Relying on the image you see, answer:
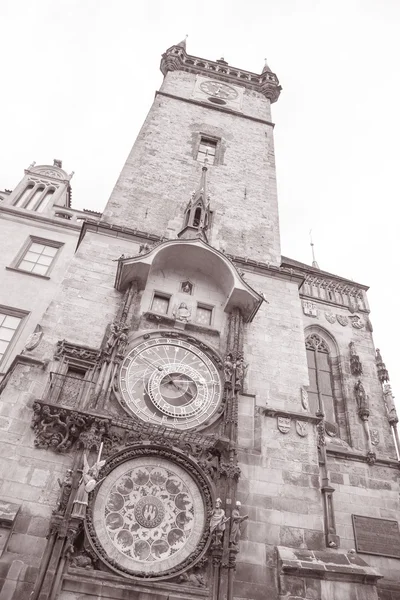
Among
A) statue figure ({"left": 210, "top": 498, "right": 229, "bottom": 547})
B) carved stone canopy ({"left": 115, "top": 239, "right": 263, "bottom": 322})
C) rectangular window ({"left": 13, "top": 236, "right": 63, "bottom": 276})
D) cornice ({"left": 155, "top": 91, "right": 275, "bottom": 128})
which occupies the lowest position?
statue figure ({"left": 210, "top": 498, "right": 229, "bottom": 547})

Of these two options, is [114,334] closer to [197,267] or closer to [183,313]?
[183,313]

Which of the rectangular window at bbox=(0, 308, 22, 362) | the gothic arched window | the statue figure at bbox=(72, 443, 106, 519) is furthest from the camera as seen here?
the gothic arched window

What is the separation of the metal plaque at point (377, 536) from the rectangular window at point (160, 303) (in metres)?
6.40

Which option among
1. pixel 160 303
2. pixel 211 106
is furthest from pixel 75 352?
pixel 211 106

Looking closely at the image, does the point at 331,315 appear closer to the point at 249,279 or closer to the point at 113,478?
the point at 249,279

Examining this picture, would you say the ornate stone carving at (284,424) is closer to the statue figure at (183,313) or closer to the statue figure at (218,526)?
the statue figure at (218,526)

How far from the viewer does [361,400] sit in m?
12.9

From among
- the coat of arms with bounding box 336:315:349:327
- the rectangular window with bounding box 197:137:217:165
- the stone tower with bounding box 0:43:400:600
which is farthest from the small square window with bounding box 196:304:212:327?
the rectangular window with bounding box 197:137:217:165

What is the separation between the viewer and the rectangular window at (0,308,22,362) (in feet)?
38.1

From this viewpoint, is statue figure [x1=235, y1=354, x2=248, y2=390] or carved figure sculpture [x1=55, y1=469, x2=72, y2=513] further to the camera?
statue figure [x1=235, y1=354, x2=248, y2=390]

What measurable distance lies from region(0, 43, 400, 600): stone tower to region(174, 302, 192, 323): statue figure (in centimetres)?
5

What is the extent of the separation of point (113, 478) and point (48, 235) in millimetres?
9495

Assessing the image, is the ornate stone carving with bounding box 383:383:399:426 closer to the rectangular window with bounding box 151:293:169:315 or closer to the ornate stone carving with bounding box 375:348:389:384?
the ornate stone carving with bounding box 375:348:389:384

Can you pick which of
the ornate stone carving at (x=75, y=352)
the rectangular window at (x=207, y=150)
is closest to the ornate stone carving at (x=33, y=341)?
the ornate stone carving at (x=75, y=352)
